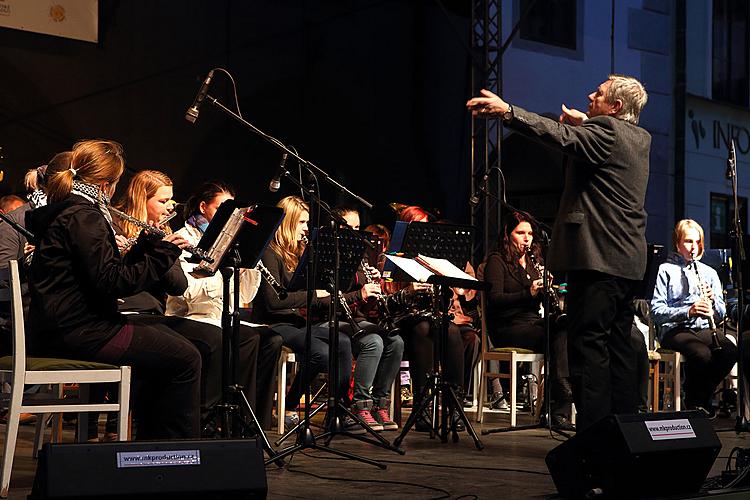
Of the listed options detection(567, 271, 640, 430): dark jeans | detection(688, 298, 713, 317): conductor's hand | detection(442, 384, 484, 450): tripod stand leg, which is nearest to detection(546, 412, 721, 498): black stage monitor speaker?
detection(567, 271, 640, 430): dark jeans

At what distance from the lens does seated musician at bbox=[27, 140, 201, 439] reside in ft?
12.9

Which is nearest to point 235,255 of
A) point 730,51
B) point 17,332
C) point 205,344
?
point 205,344

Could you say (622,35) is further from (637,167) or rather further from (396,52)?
(637,167)

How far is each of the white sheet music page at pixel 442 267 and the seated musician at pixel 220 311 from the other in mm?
898

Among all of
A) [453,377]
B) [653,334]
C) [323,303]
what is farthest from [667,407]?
[323,303]

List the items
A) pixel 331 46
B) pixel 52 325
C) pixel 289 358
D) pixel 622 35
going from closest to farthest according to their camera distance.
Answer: pixel 52 325 → pixel 289 358 → pixel 331 46 → pixel 622 35

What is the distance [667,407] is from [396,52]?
3.93 meters

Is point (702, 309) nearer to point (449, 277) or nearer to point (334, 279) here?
point (449, 277)

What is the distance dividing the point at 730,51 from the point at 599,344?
9.16 metres

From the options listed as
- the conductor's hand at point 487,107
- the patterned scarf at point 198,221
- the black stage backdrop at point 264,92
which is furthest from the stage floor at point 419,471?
the black stage backdrop at point 264,92

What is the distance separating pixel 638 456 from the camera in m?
3.41

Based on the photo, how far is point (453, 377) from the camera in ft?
21.2

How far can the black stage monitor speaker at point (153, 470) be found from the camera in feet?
9.16

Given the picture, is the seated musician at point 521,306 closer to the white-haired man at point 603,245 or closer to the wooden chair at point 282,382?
the wooden chair at point 282,382
